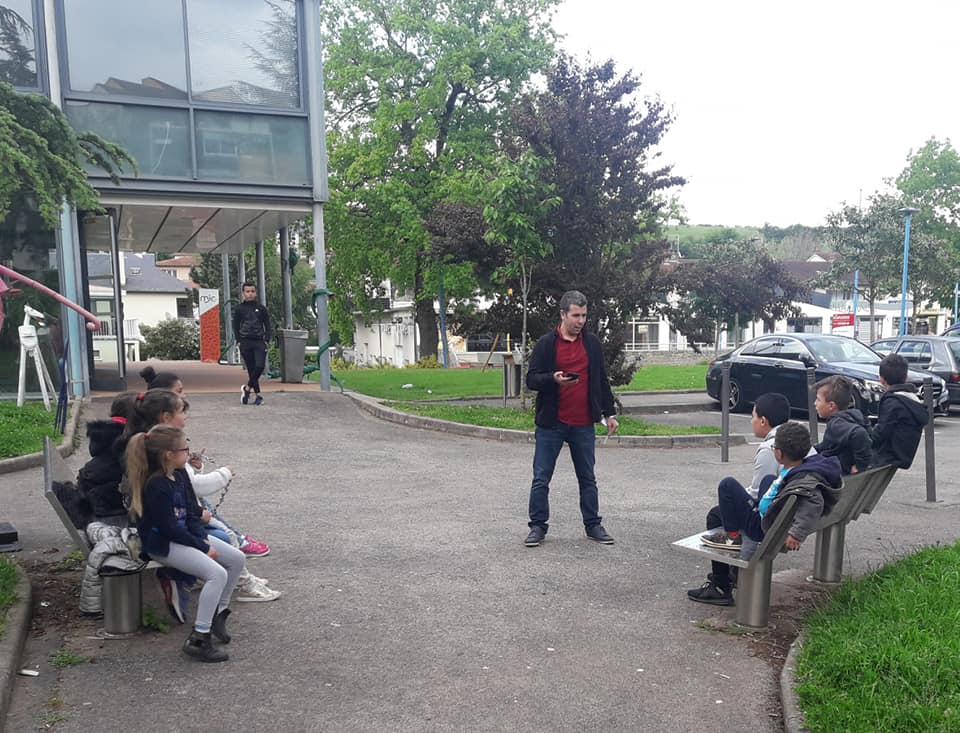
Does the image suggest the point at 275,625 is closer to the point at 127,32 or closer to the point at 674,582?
the point at 674,582

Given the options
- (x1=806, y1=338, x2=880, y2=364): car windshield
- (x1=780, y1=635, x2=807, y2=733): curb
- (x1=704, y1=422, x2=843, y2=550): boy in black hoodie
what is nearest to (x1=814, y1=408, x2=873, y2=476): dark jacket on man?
(x1=704, y1=422, x2=843, y2=550): boy in black hoodie

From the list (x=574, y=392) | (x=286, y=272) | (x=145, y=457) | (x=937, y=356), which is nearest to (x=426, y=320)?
(x=286, y=272)

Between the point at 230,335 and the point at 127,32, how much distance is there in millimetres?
12406

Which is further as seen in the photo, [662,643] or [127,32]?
[127,32]

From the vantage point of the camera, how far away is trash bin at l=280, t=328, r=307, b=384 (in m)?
16.5

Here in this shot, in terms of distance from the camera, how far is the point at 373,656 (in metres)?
4.21

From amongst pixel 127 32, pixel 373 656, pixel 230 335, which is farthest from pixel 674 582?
pixel 230 335

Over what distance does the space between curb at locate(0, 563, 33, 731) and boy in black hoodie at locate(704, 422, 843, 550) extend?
3635 mm

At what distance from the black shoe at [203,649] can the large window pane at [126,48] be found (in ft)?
40.0

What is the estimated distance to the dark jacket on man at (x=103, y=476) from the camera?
14.9ft

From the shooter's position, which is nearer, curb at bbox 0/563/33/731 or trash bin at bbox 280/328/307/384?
curb at bbox 0/563/33/731

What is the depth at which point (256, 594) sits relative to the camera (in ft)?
16.5

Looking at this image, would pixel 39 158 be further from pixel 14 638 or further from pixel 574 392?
→ pixel 574 392

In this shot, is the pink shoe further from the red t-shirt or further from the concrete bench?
the concrete bench
